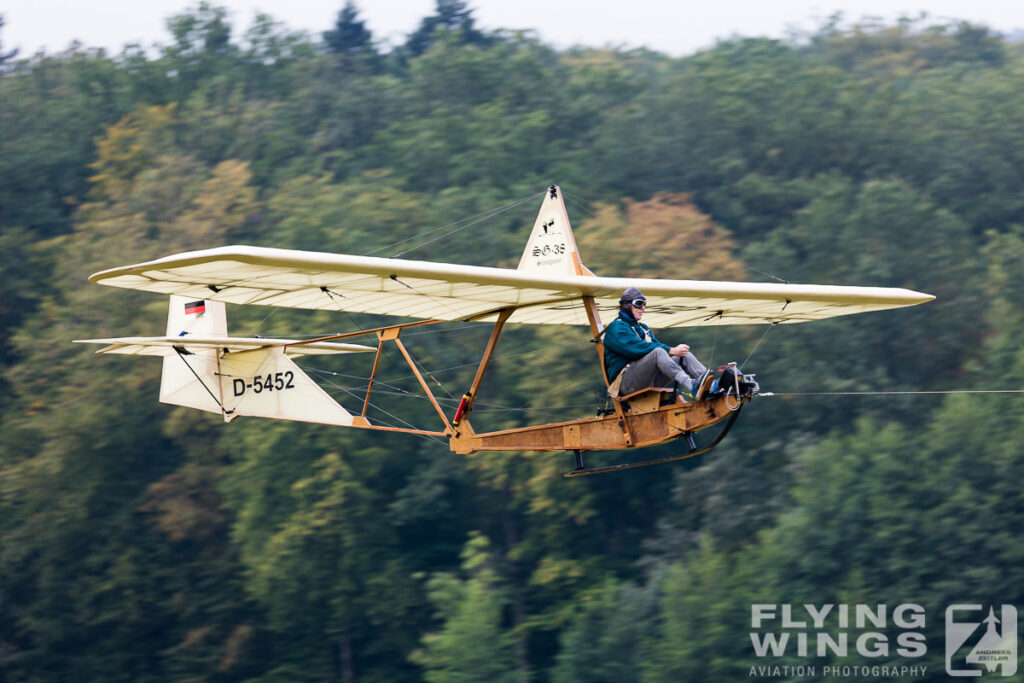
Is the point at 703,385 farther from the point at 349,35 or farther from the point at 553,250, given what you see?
the point at 349,35

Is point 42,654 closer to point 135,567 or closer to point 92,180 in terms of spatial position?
point 135,567

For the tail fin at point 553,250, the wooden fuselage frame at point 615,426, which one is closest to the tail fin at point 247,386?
the wooden fuselage frame at point 615,426

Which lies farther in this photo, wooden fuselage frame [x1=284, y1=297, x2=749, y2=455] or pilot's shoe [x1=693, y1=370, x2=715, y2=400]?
wooden fuselage frame [x1=284, y1=297, x2=749, y2=455]

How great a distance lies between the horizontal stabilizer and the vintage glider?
3 cm

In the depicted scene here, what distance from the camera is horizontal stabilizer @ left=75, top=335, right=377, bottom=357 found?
52.9 ft

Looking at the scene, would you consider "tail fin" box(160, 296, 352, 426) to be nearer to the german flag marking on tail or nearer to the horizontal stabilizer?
the horizontal stabilizer

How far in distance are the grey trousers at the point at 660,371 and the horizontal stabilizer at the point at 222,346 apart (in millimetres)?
4682

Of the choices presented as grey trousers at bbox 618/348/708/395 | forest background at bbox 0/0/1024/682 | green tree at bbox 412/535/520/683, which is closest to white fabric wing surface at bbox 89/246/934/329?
grey trousers at bbox 618/348/708/395

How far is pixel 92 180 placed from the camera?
53.7m

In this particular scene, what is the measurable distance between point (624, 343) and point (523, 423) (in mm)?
24718

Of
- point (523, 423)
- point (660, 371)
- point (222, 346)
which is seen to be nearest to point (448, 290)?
point (660, 371)

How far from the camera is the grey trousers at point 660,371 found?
1186 cm

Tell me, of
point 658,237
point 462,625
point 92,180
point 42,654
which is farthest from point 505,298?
point 92,180

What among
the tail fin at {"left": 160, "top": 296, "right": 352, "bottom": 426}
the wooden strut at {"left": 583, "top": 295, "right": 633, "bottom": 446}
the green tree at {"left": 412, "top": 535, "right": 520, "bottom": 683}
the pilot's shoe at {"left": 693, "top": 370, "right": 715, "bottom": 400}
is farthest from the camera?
the green tree at {"left": 412, "top": 535, "right": 520, "bottom": 683}
